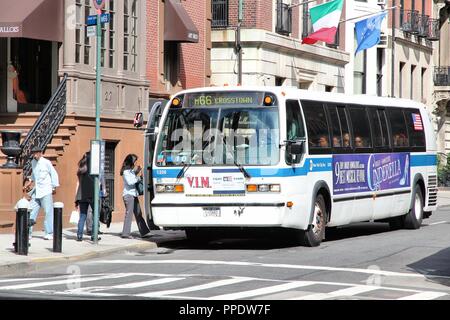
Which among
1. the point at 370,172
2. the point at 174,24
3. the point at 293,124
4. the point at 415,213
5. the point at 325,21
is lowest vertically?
the point at 415,213

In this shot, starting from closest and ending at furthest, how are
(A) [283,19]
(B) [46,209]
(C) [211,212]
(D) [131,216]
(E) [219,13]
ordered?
1. (C) [211,212]
2. (B) [46,209]
3. (D) [131,216]
4. (E) [219,13]
5. (A) [283,19]

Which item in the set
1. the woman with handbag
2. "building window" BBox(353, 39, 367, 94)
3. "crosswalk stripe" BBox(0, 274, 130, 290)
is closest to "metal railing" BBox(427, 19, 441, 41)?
"building window" BBox(353, 39, 367, 94)

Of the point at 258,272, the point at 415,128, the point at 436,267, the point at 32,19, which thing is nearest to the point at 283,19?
the point at 415,128

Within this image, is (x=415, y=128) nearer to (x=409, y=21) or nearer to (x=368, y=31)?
(x=368, y=31)

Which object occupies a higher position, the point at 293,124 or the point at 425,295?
the point at 293,124

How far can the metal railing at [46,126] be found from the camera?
2561 centimetres

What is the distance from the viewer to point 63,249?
20.9 metres

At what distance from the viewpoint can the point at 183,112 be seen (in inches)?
853

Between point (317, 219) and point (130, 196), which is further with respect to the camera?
point (130, 196)

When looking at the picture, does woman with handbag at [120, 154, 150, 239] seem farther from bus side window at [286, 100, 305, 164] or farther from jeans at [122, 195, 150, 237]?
bus side window at [286, 100, 305, 164]

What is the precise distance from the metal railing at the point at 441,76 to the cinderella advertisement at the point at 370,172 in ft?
102

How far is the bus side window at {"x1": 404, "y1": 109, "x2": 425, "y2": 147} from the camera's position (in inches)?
1075

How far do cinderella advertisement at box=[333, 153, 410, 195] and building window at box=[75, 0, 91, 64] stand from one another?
7.22 m

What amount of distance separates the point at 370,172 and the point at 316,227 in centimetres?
302
